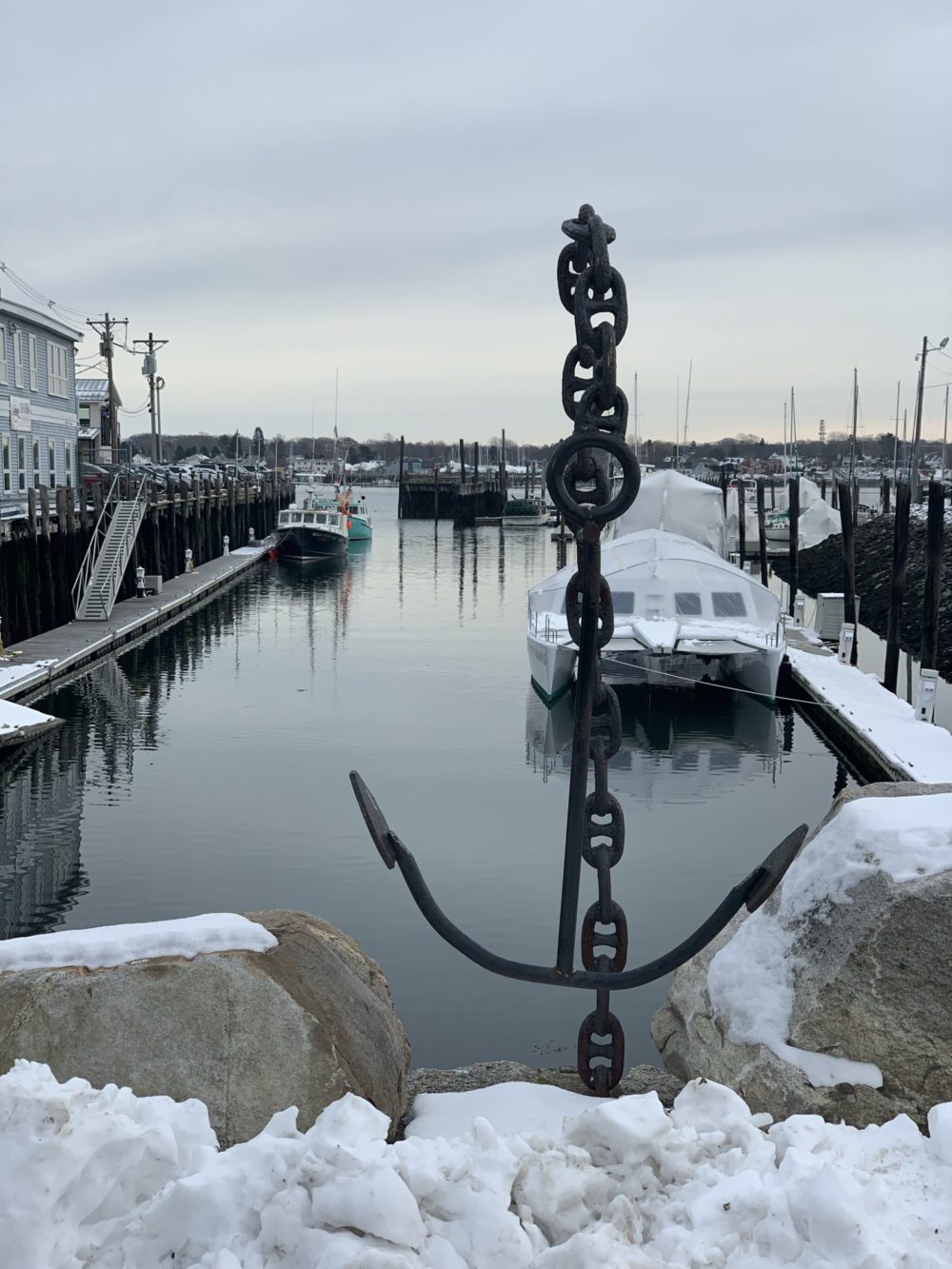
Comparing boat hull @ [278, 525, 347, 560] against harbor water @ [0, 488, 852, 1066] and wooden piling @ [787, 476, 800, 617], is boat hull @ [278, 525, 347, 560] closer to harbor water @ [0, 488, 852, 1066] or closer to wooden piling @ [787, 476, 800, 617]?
wooden piling @ [787, 476, 800, 617]

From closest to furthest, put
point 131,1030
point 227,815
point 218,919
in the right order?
point 131,1030, point 218,919, point 227,815

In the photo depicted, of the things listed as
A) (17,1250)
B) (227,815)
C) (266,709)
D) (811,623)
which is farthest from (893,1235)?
(811,623)

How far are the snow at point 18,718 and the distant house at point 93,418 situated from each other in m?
55.4

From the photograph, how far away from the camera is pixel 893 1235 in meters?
4.06

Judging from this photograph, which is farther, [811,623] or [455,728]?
[811,623]

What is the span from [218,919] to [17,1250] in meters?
2.15

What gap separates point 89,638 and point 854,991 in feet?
87.3

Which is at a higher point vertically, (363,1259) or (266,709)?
(363,1259)

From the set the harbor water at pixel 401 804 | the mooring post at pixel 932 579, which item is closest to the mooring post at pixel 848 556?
the harbor water at pixel 401 804

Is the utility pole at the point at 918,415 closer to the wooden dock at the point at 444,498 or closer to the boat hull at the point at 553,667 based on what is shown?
the boat hull at the point at 553,667

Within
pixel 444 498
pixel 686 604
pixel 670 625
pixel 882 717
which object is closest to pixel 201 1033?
pixel 882 717

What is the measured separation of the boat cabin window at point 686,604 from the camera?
27.8 meters

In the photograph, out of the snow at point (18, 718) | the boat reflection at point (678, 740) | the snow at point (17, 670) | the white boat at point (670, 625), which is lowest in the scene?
the boat reflection at point (678, 740)

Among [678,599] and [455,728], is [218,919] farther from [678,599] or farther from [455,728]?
[678,599]
